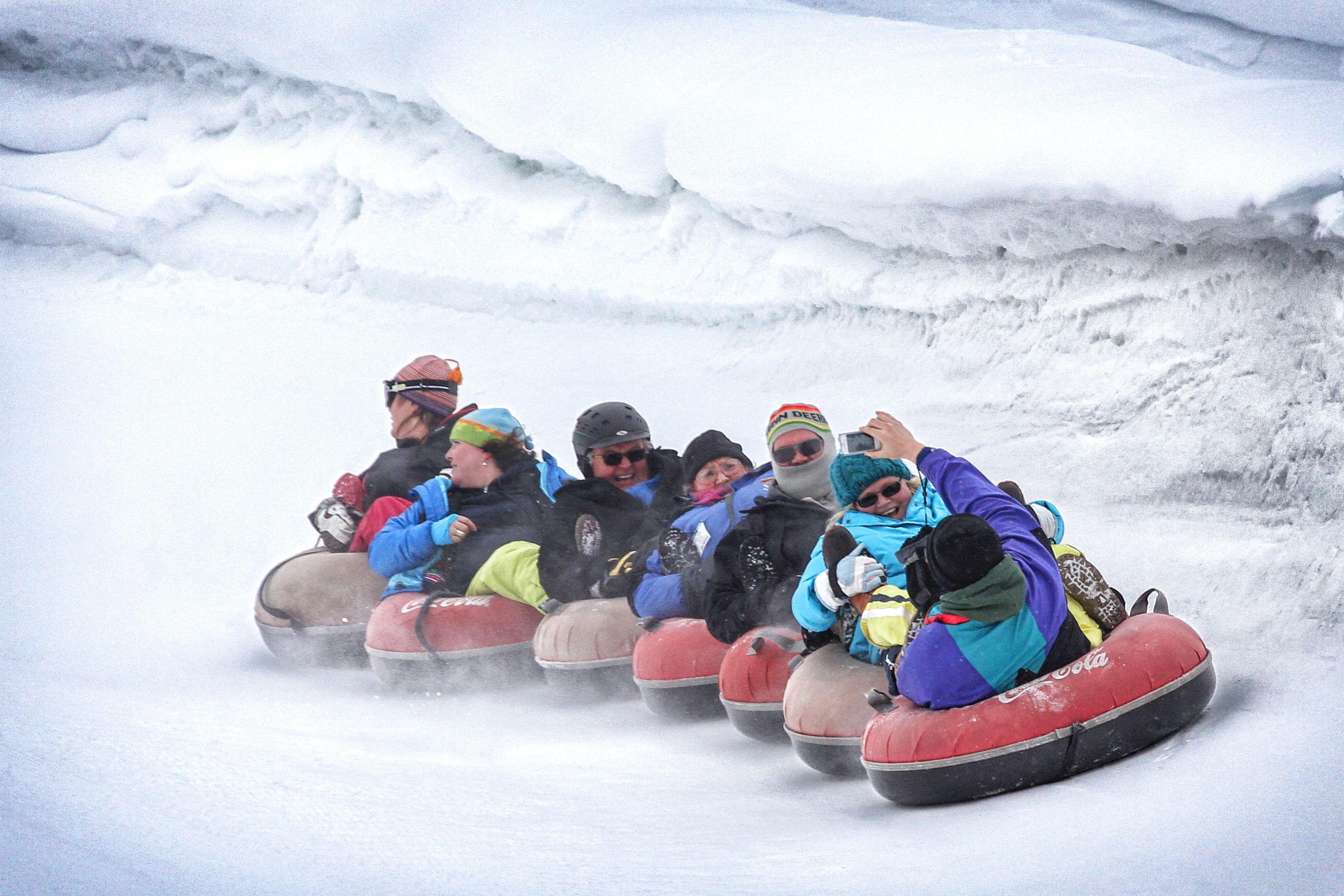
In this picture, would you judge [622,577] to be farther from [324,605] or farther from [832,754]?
[324,605]

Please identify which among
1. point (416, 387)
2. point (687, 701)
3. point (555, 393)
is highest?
point (555, 393)

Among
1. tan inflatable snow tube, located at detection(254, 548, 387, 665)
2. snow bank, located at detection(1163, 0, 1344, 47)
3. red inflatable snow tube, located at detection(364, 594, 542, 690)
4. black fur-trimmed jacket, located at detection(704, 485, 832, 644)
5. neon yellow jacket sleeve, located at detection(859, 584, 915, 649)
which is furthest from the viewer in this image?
snow bank, located at detection(1163, 0, 1344, 47)

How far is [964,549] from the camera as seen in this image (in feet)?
8.75

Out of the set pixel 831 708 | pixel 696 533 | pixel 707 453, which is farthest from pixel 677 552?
pixel 831 708

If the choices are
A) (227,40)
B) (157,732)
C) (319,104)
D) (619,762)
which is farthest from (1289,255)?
(227,40)

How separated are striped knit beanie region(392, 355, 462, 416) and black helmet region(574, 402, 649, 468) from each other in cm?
118

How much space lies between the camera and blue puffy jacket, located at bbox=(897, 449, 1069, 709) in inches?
114

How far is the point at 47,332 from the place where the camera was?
11.7 m

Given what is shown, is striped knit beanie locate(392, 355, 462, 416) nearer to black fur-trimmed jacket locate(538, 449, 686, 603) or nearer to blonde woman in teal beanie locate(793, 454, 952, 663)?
black fur-trimmed jacket locate(538, 449, 686, 603)

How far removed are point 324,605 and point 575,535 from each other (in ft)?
5.02

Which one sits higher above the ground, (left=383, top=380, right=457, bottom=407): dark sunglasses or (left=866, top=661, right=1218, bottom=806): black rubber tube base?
(left=383, top=380, right=457, bottom=407): dark sunglasses

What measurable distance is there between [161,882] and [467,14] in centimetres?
835

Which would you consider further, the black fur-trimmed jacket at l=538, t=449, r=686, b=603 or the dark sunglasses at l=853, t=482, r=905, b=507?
the black fur-trimmed jacket at l=538, t=449, r=686, b=603

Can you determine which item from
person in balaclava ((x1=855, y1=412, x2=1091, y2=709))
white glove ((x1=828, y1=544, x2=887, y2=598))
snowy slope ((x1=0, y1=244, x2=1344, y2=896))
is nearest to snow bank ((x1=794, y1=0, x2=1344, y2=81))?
snowy slope ((x1=0, y1=244, x2=1344, y2=896))
